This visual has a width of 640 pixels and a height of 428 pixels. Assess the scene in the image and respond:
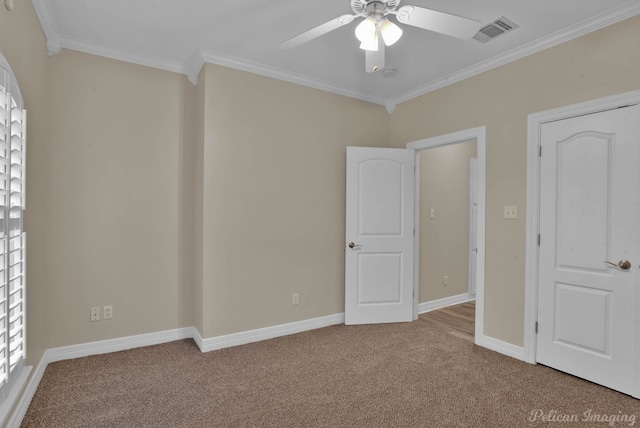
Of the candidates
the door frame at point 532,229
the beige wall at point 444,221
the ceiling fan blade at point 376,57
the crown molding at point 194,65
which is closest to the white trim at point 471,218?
the beige wall at point 444,221

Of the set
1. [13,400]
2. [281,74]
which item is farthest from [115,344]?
[281,74]

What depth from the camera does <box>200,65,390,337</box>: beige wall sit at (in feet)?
10.4

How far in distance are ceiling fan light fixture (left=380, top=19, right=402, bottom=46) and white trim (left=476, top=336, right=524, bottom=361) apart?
105 inches

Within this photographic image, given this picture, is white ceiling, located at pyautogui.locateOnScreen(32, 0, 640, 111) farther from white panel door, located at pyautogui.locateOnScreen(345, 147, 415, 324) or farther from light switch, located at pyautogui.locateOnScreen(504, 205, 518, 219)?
light switch, located at pyautogui.locateOnScreen(504, 205, 518, 219)

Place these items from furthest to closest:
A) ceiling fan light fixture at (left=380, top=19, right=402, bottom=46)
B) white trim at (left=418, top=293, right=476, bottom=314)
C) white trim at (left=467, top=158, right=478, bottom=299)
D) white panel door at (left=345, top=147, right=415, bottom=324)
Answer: white trim at (left=467, top=158, right=478, bottom=299) → white trim at (left=418, top=293, right=476, bottom=314) → white panel door at (left=345, top=147, right=415, bottom=324) → ceiling fan light fixture at (left=380, top=19, right=402, bottom=46)

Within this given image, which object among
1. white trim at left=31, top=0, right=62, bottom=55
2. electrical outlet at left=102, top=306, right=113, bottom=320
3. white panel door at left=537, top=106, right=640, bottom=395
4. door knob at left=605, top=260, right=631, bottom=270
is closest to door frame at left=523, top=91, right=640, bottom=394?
white panel door at left=537, top=106, right=640, bottom=395

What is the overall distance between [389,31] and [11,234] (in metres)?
2.34

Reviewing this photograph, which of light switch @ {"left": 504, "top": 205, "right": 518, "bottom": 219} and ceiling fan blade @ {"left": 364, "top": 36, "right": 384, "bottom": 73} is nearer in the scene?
ceiling fan blade @ {"left": 364, "top": 36, "right": 384, "bottom": 73}

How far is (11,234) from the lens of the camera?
1.81m

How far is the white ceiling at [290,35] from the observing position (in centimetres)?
238

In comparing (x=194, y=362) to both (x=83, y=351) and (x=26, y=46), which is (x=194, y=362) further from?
(x=26, y=46)

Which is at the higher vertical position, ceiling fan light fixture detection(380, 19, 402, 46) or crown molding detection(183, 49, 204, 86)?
crown molding detection(183, 49, 204, 86)

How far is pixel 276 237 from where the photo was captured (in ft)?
11.5

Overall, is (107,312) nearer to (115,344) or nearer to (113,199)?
(115,344)
